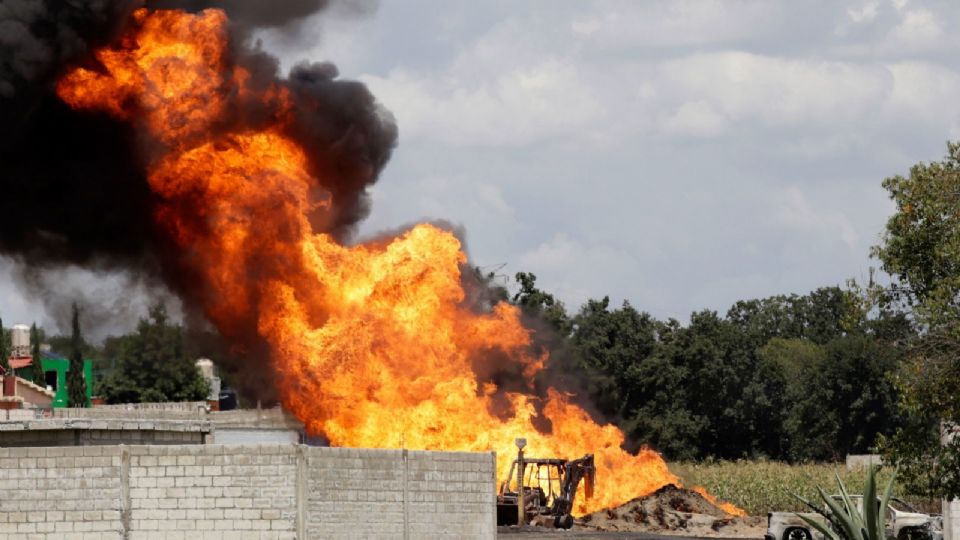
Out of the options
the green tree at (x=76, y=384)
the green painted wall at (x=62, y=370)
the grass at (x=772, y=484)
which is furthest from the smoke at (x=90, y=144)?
the green painted wall at (x=62, y=370)

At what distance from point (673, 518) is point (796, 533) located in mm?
9165

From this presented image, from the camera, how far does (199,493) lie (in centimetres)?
2839

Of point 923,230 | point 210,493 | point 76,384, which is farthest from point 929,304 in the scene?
point 76,384

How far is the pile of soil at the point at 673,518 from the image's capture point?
50438mm

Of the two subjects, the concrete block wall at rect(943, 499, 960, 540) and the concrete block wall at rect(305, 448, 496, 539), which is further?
the concrete block wall at rect(943, 499, 960, 540)

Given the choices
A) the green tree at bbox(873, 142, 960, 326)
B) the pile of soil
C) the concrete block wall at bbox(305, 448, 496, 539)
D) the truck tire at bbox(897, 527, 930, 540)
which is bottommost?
the truck tire at bbox(897, 527, 930, 540)

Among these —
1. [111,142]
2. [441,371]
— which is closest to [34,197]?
[111,142]

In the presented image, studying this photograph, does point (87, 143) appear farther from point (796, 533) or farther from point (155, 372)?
point (155, 372)

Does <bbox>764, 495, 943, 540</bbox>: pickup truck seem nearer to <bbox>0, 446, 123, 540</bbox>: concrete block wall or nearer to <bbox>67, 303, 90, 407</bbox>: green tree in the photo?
<bbox>0, 446, 123, 540</bbox>: concrete block wall

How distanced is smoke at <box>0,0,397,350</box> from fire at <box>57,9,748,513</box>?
1.41 feet

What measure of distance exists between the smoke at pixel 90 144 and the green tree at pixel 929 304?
1903 cm

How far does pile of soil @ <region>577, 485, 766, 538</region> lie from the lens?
1986 inches

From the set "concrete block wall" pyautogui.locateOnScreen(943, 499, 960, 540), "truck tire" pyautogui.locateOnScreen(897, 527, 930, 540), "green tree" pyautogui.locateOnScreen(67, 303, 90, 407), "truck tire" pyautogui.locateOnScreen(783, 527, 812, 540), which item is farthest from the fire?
"green tree" pyautogui.locateOnScreen(67, 303, 90, 407)

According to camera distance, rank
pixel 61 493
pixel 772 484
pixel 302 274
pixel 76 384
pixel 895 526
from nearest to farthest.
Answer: pixel 61 493 → pixel 895 526 → pixel 302 274 → pixel 772 484 → pixel 76 384
